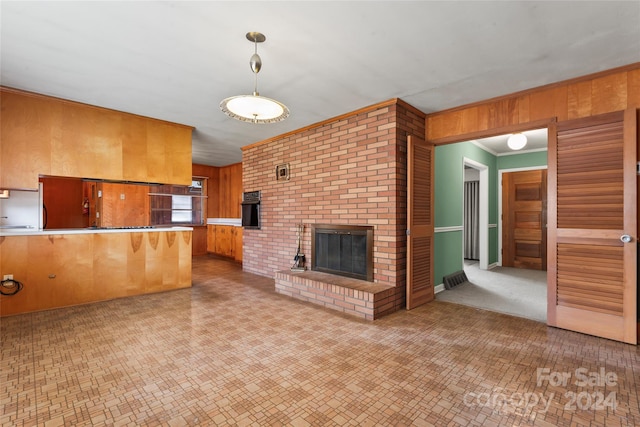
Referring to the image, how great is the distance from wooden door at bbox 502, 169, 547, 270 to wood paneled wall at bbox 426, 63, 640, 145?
3667 millimetres

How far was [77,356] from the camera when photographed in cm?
233

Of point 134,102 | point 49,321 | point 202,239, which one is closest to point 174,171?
point 134,102

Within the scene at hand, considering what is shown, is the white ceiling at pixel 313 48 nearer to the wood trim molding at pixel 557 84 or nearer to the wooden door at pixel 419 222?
the wood trim molding at pixel 557 84

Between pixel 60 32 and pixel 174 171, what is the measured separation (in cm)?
239

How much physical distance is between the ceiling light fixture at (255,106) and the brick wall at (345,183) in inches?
61.1

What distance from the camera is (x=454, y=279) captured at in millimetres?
4680

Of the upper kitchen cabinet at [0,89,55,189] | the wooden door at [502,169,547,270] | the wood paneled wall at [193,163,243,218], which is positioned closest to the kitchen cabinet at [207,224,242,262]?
the wood paneled wall at [193,163,243,218]

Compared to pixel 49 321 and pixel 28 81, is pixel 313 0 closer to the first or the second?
pixel 28 81

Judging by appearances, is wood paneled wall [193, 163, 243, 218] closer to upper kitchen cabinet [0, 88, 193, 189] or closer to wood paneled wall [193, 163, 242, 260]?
wood paneled wall [193, 163, 242, 260]

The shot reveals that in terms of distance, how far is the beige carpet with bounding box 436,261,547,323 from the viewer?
3.54 m

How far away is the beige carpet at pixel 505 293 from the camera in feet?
11.6

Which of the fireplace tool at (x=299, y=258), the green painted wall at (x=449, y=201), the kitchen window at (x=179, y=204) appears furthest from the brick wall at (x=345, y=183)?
the kitchen window at (x=179, y=204)

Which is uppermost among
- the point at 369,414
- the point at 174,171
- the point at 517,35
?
the point at 517,35

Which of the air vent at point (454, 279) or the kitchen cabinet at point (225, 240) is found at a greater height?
the kitchen cabinet at point (225, 240)
